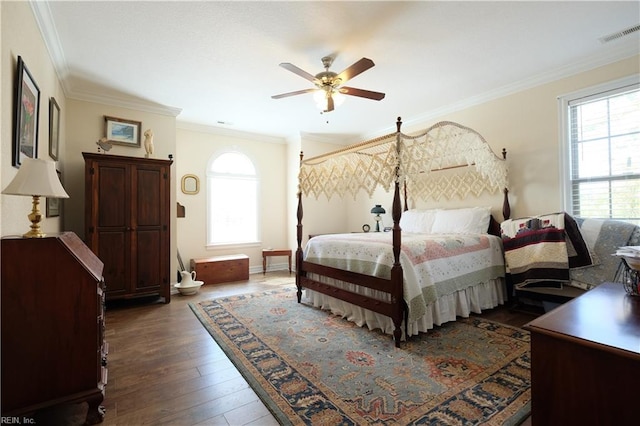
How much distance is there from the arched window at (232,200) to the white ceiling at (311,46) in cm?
148

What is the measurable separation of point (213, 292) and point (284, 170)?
2.96 metres

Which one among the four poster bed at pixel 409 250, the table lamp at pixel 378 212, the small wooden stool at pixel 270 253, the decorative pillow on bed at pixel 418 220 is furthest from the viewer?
the small wooden stool at pixel 270 253

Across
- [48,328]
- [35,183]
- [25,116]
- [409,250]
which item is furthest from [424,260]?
[25,116]

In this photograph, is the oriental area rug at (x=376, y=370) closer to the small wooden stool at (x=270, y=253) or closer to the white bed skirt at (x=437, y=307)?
the white bed skirt at (x=437, y=307)

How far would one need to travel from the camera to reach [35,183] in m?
1.50

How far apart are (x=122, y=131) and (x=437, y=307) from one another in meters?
Answer: 4.59

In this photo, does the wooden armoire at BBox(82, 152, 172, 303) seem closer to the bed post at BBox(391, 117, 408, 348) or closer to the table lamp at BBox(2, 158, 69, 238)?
the table lamp at BBox(2, 158, 69, 238)

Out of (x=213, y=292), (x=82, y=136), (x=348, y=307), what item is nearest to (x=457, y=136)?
(x=348, y=307)

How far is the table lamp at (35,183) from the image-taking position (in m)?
1.46

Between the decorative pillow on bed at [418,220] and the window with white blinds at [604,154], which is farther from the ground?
the window with white blinds at [604,154]

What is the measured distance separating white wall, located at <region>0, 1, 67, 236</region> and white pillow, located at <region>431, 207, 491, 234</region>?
14.1 ft

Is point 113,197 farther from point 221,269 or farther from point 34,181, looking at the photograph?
point 34,181

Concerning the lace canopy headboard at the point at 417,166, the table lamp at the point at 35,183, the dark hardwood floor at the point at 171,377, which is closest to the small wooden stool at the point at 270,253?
the lace canopy headboard at the point at 417,166

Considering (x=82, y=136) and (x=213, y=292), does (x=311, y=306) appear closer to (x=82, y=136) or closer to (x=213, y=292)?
(x=213, y=292)
